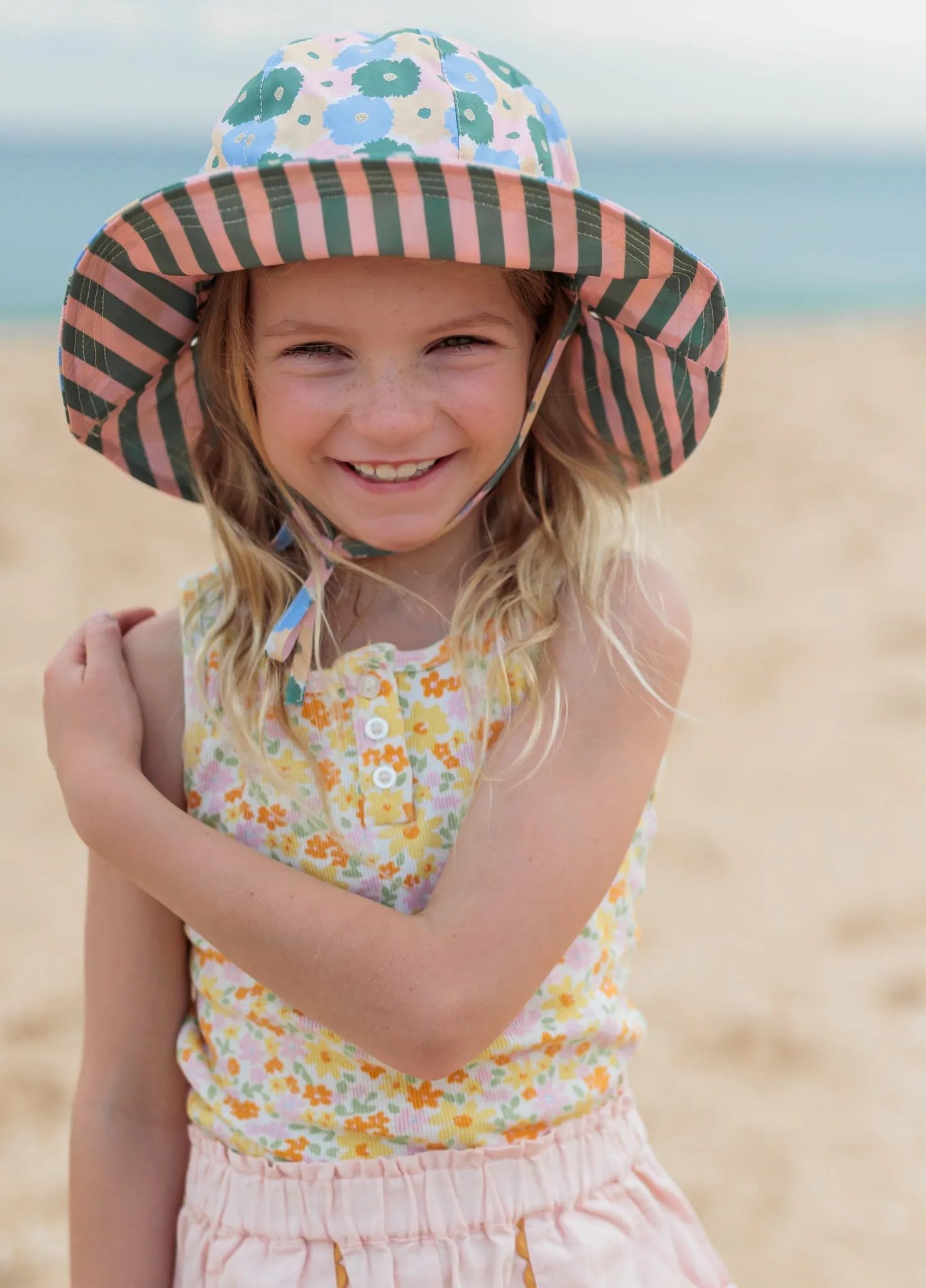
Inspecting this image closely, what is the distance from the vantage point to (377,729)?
1714 millimetres

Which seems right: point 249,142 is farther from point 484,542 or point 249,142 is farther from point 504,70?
point 484,542

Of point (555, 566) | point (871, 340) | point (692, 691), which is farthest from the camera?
point (871, 340)

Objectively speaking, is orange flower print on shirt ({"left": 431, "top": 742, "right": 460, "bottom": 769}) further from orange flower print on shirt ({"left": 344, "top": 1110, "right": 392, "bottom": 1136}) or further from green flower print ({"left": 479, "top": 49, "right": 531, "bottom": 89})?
green flower print ({"left": 479, "top": 49, "right": 531, "bottom": 89})

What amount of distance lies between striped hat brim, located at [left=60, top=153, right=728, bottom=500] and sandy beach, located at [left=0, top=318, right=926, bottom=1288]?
0.23m

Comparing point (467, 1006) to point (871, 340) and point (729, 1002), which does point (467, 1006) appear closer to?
point (729, 1002)

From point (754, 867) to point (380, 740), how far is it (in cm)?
291

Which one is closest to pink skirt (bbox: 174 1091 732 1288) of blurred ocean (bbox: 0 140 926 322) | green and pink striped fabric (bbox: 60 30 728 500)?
green and pink striped fabric (bbox: 60 30 728 500)

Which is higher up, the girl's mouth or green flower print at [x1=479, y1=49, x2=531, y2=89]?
green flower print at [x1=479, y1=49, x2=531, y2=89]

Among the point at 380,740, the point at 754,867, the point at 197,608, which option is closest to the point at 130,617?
the point at 197,608

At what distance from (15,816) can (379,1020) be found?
3.52 meters

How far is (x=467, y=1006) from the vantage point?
151 cm

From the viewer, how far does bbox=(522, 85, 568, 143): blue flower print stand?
172cm

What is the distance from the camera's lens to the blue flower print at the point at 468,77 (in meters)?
1.63

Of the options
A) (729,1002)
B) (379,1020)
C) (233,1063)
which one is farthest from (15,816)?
(379,1020)
